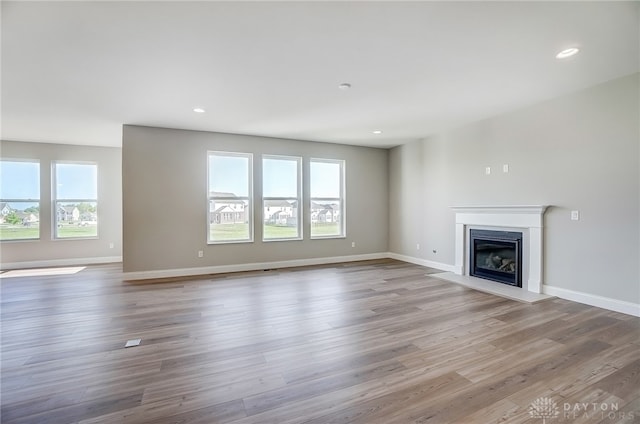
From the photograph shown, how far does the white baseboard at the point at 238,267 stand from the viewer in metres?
5.24

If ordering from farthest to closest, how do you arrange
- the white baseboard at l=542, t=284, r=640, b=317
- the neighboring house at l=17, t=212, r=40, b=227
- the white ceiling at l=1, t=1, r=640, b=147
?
the neighboring house at l=17, t=212, r=40, b=227, the white baseboard at l=542, t=284, r=640, b=317, the white ceiling at l=1, t=1, r=640, b=147

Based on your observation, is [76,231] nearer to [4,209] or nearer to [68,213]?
[68,213]

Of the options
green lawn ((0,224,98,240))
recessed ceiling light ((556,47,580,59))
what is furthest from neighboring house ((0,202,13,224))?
recessed ceiling light ((556,47,580,59))

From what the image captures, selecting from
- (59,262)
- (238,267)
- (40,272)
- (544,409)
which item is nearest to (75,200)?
(59,262)

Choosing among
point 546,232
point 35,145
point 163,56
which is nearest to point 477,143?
point 546,232

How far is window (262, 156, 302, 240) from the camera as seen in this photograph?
243 inches

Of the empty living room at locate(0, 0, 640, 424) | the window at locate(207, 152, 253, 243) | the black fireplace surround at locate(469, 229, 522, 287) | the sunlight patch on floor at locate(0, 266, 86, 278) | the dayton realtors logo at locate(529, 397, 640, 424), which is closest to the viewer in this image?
the dayton realtors logo at locate(529, 397, 640, 424)

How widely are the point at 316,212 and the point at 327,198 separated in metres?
0.42

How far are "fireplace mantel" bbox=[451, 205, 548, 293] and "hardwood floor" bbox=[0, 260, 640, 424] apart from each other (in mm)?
517

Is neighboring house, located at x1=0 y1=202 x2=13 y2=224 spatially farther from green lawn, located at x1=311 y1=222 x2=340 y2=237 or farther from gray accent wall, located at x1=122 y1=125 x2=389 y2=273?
green lawn, located at x1=311 y1=222 x2=340 y2=237

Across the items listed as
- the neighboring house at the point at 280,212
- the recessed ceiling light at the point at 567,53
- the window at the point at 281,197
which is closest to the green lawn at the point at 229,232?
the window at the point at 281,197

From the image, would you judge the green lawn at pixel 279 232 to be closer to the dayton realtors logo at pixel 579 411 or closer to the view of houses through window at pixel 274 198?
the view of houses through window at pixel 274 198

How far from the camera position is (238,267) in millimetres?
5852

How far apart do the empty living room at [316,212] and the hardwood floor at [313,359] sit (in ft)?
0.07
